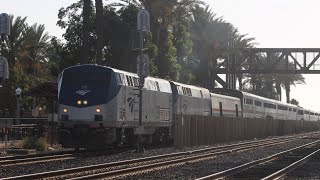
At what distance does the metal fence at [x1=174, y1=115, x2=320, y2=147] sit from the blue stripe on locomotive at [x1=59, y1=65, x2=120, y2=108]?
23.3ft

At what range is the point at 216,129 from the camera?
3875cm

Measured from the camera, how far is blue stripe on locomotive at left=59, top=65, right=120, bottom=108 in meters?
25.1

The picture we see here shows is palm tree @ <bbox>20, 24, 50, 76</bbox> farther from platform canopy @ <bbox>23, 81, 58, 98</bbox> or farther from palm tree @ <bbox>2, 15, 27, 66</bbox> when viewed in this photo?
platform canopy @ <bbox>23, 81, 58, 98</bbox>

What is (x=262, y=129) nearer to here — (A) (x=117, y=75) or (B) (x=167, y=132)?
(B) (x=167, y=132)

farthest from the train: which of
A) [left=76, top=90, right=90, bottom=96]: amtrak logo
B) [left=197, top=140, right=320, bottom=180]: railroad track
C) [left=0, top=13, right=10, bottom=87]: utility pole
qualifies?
[left=197, top=140, right=320, bottom=180]: railroad track

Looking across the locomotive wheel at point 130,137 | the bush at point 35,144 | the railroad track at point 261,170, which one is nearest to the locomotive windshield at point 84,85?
the locomotive wheel at point 130,137

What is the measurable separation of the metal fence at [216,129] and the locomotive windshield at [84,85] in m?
7.19

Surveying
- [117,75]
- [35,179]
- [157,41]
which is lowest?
[35,179]

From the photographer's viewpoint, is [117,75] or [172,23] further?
[172,23]

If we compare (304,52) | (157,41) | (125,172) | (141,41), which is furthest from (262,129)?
(125,172)

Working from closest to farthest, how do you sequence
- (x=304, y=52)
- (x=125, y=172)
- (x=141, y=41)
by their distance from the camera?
(x=125, y=172) < (x=141, y=41) < (x=304, y=52)

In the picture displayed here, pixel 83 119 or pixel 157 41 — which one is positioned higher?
pixel 157 41

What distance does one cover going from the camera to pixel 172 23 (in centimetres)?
5141

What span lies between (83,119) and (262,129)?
3203 centimetres
